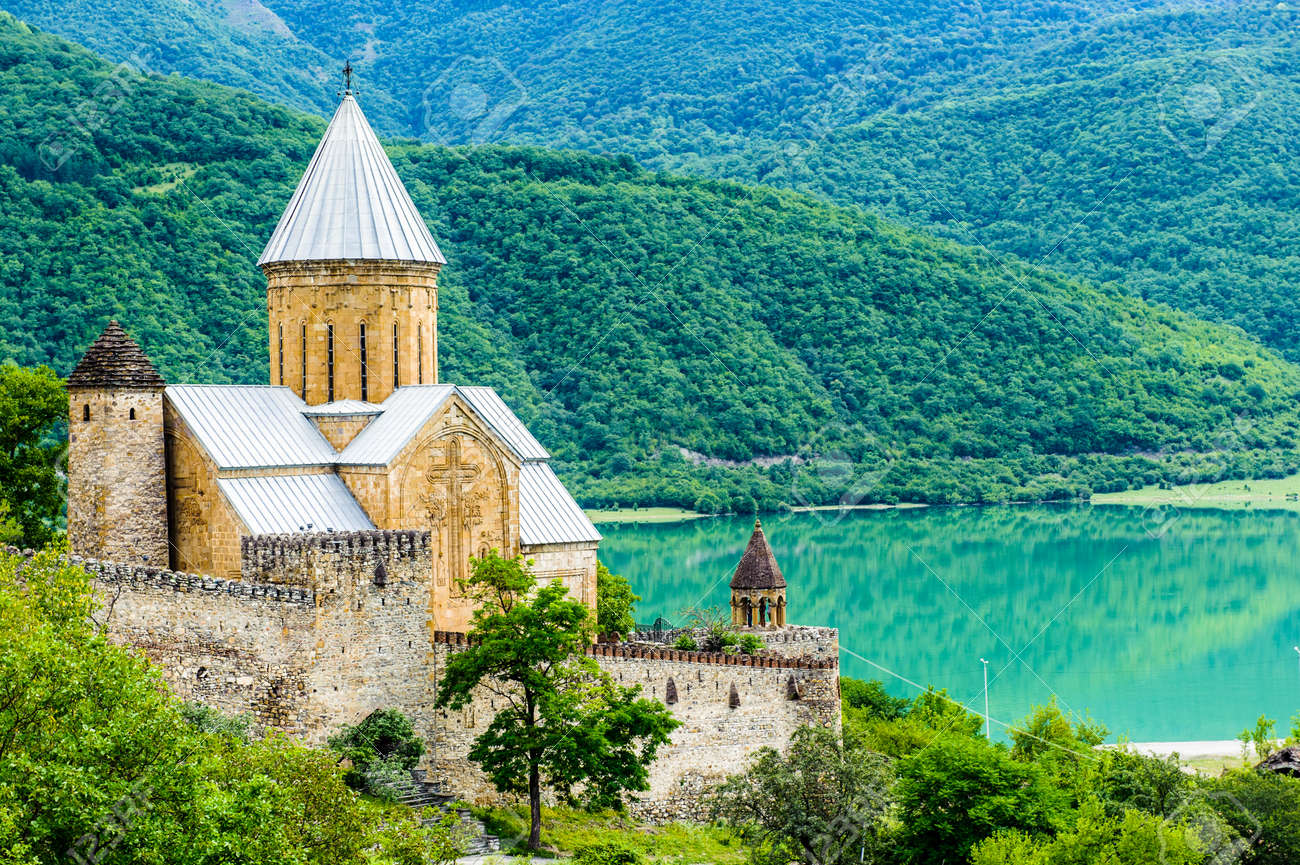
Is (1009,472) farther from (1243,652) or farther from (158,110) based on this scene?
(158,110)

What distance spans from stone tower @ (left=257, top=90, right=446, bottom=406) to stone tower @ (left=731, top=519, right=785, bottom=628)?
6025mm

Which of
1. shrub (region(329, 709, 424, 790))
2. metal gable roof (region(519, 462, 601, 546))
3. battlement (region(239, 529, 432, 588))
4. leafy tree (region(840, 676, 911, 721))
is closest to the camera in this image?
shrub (region(329, 709, 424, 790))

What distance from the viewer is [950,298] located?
67.6 meters

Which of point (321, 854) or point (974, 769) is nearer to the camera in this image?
point (321, 854)

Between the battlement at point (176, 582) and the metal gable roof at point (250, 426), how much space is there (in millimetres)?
3034

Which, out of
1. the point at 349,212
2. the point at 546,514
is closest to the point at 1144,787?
the point at 546,514

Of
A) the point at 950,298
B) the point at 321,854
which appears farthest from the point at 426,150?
the point at 321,854

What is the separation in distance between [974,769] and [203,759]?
32.6 ft

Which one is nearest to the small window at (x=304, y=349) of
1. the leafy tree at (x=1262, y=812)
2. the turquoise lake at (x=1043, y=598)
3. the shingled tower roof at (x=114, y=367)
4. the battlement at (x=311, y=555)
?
the shingled tower roof at (x=114, y=367)

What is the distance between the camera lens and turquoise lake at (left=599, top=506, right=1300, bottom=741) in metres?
39.1

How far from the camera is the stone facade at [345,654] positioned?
17.1m

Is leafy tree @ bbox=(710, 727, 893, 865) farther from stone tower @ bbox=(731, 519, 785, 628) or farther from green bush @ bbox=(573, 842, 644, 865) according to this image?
stone tower @ bbox=(731, 519, 785, 628)

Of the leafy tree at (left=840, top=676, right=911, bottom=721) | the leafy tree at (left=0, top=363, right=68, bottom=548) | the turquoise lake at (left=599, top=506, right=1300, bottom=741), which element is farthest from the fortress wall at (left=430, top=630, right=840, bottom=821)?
the turquoise lake at (left=599, top=506, right=1300, bottom=741)

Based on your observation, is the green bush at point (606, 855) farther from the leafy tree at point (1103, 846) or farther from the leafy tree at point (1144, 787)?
the leafy tree at point (1144, 787)
